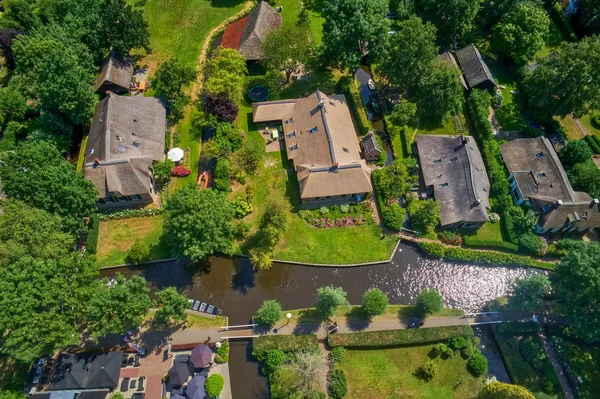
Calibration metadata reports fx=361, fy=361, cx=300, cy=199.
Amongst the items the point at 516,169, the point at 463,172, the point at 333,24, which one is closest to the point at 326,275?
the point at 463,172

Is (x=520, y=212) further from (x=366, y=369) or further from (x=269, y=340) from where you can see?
(x=269, y=340)

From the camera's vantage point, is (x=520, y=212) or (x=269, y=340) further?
(x=520, y=212)

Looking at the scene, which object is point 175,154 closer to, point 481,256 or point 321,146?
point 321,146

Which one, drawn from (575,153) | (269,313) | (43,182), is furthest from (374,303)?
(43,182)

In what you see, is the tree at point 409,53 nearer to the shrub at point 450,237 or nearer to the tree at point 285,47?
the tree at point 285,47

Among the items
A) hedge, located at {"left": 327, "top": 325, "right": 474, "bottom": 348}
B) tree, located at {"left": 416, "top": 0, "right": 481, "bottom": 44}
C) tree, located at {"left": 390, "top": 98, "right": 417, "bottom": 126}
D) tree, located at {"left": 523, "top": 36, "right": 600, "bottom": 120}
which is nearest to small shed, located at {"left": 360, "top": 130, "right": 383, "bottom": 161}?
tree, located at {"left": 390, "top": 98, "right": 417, "bottom": 126}

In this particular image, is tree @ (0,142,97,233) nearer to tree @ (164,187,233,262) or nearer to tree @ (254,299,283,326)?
tree @ (164,187,233,262)

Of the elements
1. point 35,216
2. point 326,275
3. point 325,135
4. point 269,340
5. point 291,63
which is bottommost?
point 269,340
